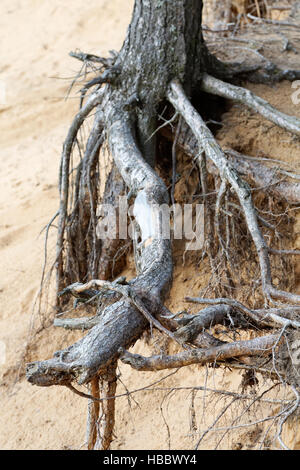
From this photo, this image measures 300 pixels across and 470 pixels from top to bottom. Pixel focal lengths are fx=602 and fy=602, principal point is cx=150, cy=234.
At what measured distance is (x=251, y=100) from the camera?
10.2ft

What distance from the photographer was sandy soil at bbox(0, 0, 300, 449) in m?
3.04

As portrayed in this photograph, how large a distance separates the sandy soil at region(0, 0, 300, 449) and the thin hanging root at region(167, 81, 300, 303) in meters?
0.34

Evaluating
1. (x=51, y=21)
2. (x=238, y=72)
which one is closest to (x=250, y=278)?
(x=238, y=72)

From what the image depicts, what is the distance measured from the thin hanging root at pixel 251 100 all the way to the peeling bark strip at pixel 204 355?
1258 millimetres

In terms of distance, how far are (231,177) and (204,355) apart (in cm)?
89

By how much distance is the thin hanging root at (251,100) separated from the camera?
3.01 metres
